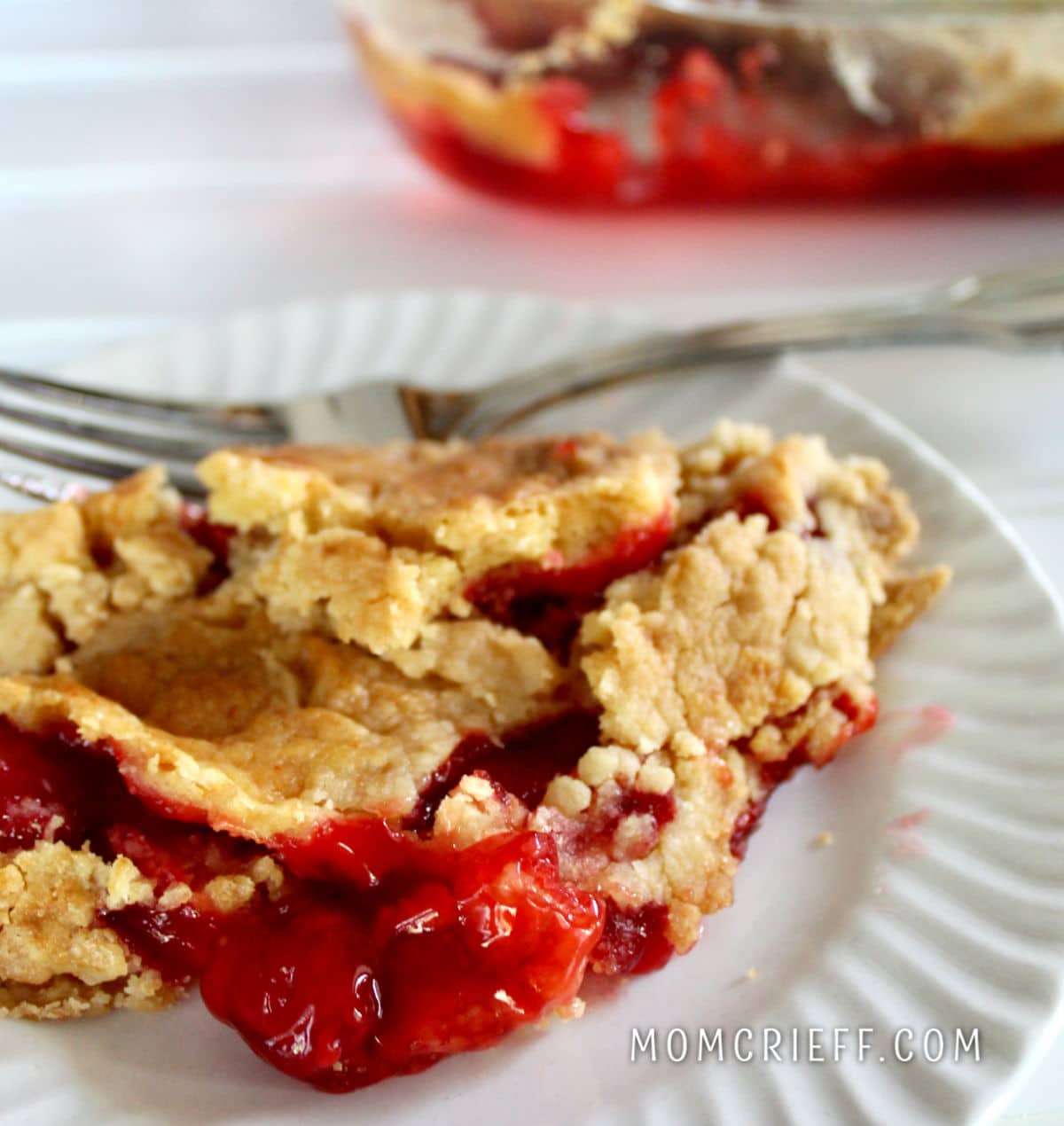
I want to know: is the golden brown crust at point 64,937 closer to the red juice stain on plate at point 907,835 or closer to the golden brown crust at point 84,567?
the golden brown crust at point 84,567

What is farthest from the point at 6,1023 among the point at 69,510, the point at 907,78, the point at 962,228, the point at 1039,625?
the point at 962,228

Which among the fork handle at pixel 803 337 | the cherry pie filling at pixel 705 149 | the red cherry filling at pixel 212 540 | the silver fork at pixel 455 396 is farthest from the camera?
the cherry pie filling at pixel 705 149

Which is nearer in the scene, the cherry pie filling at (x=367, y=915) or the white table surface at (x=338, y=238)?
the cherry pie filling at (x=367, y=915)

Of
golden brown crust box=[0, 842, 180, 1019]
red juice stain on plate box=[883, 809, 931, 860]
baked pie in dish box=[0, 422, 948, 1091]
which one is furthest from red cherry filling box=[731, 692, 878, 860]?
golden brown crust box=[0, 842, 180, 1019]

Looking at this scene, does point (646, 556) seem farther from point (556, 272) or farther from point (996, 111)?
point (996, 111)

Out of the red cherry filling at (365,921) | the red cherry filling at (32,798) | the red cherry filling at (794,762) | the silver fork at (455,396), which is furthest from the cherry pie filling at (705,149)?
the red cherry filling at (32,798)

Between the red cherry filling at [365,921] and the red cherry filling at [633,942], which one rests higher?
the red cherry filling at [365,921]
